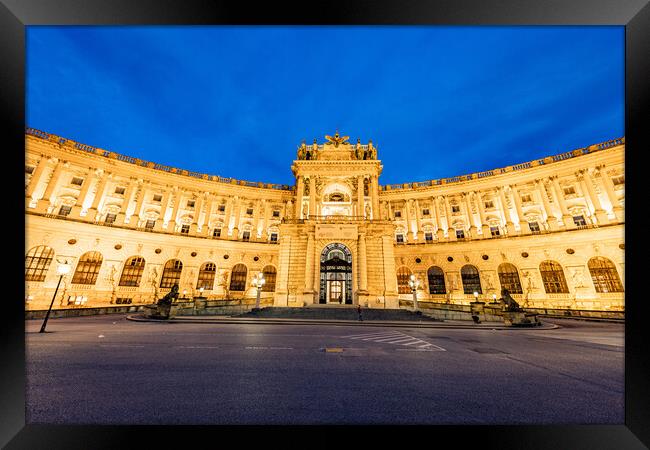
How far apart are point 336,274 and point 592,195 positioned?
3357 cm

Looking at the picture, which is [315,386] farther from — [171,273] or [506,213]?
[506,213]

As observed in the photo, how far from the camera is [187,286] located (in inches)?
1345

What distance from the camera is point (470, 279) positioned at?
34.8 m

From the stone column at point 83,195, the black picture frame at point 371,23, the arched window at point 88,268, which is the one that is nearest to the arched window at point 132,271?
the arched window at point 88,268

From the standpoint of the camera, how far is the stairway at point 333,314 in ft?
71.9

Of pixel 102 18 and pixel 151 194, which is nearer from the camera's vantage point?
pixel 102 18

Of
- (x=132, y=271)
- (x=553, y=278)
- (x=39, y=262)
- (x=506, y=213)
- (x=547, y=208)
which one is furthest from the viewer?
(x=506, y=213)

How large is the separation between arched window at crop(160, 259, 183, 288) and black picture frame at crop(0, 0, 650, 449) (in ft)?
117

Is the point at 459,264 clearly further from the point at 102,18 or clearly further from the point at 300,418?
the point at 102,18

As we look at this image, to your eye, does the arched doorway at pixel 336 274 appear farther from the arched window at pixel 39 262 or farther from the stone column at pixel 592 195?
the stone column at pixel 592 195

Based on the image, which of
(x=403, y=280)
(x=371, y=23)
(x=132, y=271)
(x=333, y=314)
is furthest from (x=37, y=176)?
(x=403, y=280)
